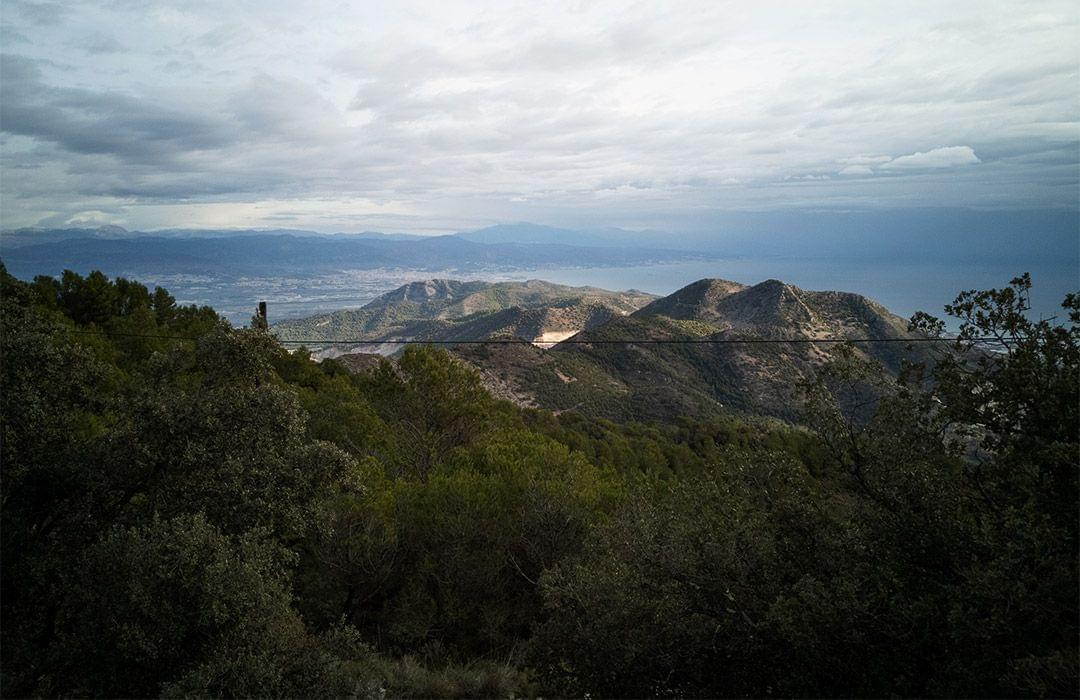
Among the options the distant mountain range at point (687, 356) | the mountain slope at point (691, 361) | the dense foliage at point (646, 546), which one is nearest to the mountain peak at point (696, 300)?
the distant mountain range at point (687, 356)

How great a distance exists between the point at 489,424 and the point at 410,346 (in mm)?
4169

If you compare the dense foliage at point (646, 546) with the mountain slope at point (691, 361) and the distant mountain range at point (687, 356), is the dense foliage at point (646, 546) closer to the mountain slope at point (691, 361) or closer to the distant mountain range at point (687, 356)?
the distant mountain range at point (687, 356)

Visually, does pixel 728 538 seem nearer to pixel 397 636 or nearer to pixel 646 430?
pixel 397 636

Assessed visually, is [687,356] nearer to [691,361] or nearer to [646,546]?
[691,361]

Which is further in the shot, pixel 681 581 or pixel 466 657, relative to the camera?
pixel 466 657

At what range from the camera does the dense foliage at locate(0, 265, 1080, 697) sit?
624cm

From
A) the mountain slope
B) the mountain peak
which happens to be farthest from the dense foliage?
the mountain peak

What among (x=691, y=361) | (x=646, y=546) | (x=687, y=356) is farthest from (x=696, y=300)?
(x=646, y=546)

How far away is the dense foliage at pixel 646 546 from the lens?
6238 millimetres

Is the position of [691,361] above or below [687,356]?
below

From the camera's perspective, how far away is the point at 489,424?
22.9 meters

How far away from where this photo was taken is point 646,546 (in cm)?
872

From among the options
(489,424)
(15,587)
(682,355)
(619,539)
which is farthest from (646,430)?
(15,587)

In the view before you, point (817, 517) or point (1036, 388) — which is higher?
point (1036, 388)
